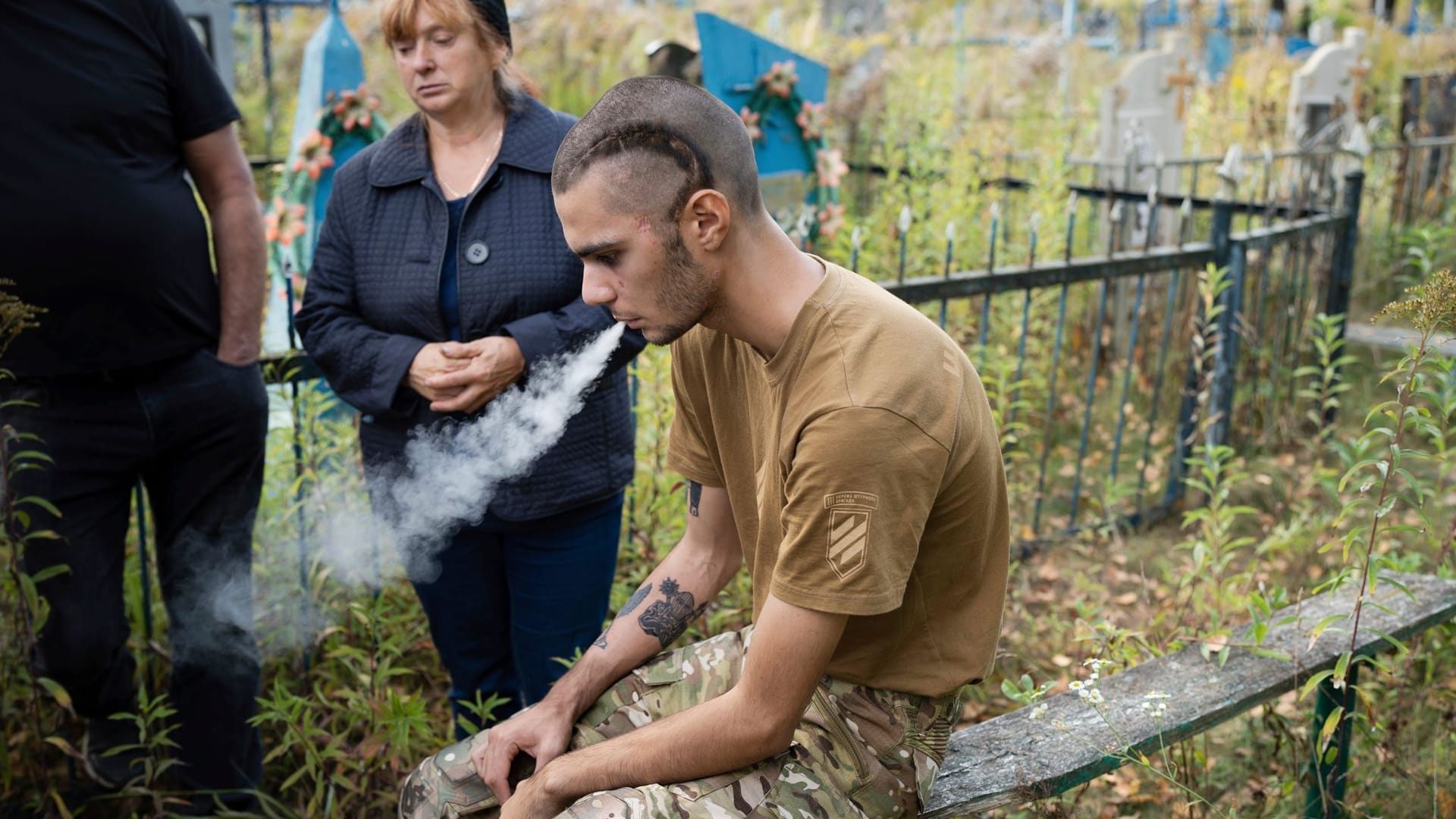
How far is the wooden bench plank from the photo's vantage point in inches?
94.3

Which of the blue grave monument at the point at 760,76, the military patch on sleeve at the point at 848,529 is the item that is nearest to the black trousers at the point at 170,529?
the military patch on sleeve at the point at 848,529

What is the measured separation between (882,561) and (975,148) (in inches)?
270

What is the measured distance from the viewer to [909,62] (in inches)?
465

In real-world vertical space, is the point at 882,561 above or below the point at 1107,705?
above

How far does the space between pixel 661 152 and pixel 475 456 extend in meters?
1.30

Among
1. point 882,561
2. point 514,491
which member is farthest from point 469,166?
point 882,561

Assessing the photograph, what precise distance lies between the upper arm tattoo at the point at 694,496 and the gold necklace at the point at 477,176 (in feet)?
3.21

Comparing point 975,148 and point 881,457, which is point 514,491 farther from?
point 975,148

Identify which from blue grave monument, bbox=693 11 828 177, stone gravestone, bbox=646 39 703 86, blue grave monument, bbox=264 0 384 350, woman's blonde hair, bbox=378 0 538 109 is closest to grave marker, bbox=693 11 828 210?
blue grave monument, bbox=693 11 828 177

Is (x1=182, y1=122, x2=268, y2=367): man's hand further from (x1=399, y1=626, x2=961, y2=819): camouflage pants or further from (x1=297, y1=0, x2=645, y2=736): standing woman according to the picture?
(x1=399, y1=626, x2=961, y2=819): camouflage pants

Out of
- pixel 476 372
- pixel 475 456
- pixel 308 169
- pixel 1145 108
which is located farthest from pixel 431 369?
pixel 1145 108

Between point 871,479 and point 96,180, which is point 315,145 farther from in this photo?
point 871,479

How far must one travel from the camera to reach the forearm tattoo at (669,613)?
242cm

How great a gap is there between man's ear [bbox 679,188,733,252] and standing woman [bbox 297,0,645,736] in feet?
3.22
